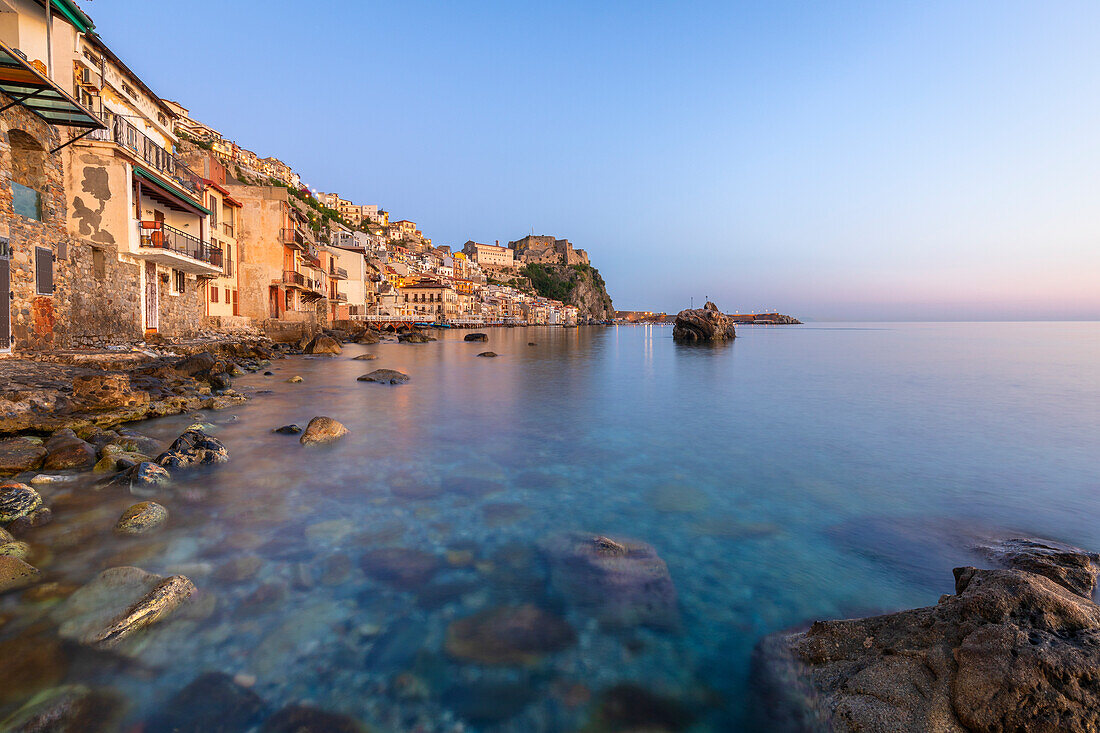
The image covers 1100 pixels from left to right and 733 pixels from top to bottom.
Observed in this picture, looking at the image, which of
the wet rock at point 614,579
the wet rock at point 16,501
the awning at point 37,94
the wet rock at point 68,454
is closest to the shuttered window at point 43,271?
the awning at point 37,94

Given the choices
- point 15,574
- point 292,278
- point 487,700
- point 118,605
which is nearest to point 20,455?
point 15,574

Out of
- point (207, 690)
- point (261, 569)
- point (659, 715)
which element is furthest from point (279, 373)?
point (659, 715)

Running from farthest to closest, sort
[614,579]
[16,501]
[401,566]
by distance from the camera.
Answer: [16,501] → [401,566] → [614,579]

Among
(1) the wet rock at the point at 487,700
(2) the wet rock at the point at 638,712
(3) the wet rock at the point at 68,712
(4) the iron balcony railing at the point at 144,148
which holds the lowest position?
(2) the wet rock at the point at 638,712

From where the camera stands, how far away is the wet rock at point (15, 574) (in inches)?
180

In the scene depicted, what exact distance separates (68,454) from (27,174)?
43.0 feet

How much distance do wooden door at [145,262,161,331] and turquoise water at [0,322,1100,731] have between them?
441 inches

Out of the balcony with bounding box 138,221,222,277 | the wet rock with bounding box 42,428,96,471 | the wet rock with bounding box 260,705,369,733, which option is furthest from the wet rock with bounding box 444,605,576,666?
the balcony with bounding box 138,221,222,277

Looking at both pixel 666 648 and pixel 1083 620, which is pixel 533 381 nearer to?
pixel 666 648

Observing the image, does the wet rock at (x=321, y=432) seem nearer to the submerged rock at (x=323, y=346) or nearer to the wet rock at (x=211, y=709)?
the wet rock at (x=211, y=709)

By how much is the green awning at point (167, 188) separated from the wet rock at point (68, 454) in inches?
677

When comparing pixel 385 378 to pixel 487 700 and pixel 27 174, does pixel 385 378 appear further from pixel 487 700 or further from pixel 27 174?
pixel 487 700

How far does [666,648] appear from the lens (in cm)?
423

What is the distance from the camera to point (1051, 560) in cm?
536
